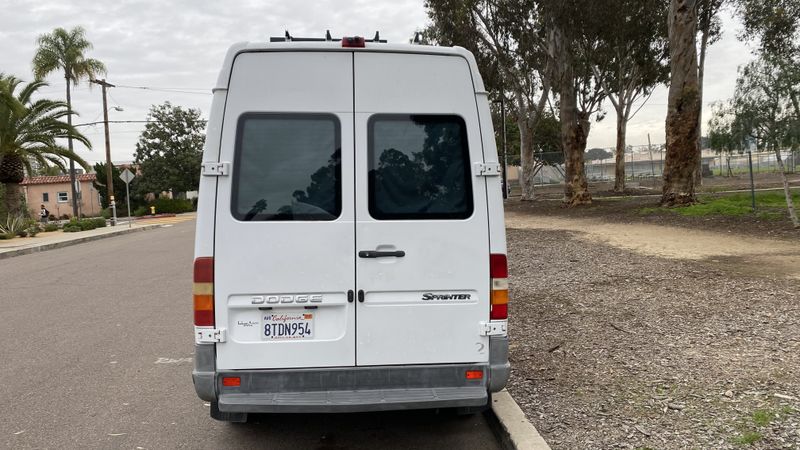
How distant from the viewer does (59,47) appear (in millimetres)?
34188

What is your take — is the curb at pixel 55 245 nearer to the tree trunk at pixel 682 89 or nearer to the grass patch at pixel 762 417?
the grass patch at pixel 762 417

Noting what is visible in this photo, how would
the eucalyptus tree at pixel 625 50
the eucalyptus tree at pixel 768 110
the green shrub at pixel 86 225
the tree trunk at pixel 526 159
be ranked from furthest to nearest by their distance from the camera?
the tree trunk at pixel 526 159 < the green shrub at pixel 86 225 < the eucalyptus tree at pixel 625 50 < the eucalyptus tree at pixel 768 110

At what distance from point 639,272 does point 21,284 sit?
1112 cm

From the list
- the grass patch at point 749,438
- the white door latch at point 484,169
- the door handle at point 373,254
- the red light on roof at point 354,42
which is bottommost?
the grass patch at point 749,438

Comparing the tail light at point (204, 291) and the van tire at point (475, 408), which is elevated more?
the tail light at point (204, 291)

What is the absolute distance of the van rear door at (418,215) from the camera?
11.8 ft

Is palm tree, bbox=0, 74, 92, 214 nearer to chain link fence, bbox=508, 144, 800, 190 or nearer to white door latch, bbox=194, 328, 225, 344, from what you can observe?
white door latch, bbox=194, 328, 225, 344

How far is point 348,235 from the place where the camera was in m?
3.58

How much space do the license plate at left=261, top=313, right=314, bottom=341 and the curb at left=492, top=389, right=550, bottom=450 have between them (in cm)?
142

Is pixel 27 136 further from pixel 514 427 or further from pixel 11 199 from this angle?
pixel 514 427

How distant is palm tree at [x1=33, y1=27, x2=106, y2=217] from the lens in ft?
110

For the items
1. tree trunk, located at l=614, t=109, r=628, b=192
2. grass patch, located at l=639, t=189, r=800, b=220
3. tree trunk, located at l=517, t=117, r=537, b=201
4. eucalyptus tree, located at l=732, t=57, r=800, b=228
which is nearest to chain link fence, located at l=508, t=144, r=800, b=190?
tree trunk, located at l=614, t=109, r=628, b=192

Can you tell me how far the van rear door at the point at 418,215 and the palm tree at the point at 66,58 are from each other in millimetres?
34327

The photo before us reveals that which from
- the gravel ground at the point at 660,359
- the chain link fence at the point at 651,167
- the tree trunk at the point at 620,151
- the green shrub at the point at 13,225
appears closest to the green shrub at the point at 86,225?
the green shrub at the point at 13,225
